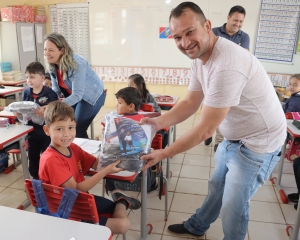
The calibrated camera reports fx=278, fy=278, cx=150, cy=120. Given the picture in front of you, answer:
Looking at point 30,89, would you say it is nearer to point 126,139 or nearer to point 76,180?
point 76,180

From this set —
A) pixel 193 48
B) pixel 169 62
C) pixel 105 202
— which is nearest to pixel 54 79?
pixel 105 202

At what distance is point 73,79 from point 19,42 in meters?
3.33

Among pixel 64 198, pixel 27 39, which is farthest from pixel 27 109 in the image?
pixel 27 39

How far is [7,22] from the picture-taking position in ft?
17.1

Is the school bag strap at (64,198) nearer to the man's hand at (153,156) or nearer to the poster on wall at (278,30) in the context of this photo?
the man's hand at (153,156)

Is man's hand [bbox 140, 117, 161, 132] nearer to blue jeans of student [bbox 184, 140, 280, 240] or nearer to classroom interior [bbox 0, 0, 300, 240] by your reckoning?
blue jeans of student [bbox 184, 140, 280, 240]

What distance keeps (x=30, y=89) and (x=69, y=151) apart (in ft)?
4.40

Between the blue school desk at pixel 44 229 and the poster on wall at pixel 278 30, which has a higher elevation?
the poster on wall at pixel 278 30

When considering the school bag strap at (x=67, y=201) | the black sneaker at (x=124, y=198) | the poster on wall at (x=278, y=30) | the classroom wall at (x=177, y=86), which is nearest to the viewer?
the school bag strap at (x=67, y=201)

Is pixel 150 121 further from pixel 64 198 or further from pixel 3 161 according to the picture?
pixel 3 161

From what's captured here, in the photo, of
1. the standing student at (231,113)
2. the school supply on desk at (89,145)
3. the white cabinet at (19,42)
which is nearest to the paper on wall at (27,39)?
the white cabinet at (19,42)

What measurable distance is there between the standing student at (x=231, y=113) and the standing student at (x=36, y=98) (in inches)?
53.5

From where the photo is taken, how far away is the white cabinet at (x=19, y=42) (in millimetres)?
5211

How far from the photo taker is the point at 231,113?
143 centimetres
